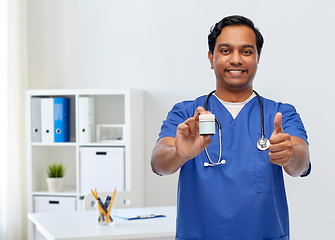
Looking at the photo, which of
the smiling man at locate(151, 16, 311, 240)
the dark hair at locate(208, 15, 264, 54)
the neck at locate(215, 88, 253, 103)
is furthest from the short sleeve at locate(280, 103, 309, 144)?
the dark hair at locate(208, 15, 264, 54)

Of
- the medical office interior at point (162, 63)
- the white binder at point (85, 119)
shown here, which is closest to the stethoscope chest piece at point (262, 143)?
the medical office interior at point (162, 63)

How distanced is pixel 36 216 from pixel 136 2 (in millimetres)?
1938

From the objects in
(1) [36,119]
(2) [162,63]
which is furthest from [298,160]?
(1) [36,119]

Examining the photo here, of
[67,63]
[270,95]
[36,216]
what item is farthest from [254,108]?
[67,63]

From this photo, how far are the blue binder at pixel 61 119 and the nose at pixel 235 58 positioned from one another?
7.67ft

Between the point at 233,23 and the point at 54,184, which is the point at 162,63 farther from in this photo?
the point at 233,23

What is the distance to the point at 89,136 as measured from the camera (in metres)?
3.34

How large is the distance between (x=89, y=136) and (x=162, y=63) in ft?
2.76

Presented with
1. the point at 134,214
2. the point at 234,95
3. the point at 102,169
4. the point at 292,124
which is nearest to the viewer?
the point at 292,124

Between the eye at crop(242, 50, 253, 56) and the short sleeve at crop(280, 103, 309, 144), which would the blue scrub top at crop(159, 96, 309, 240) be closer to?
the short sleeve at crop(280, 103, 309, 144)

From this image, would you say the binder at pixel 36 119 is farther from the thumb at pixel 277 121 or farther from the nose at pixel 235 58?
the thumb at pixel 277 121

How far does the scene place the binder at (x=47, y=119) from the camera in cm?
339

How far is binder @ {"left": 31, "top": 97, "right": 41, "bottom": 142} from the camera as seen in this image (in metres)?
3.42
